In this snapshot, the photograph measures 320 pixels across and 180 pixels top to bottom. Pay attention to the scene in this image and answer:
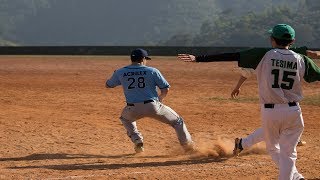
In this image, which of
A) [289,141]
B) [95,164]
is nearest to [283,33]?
[289,141]

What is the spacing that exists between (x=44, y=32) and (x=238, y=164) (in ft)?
548

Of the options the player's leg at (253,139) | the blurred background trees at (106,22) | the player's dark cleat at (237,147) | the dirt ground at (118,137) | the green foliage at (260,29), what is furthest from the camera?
the blurred background trees at (106,22)

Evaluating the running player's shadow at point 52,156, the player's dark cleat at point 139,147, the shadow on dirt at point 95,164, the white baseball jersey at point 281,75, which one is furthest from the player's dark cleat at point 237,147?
the white baseball jersey at point 281,75

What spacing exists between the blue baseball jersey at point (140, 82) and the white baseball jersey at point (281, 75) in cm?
291

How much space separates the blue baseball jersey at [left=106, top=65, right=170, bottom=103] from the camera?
880cm

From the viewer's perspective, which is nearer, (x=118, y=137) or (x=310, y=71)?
(x=310, y=71)

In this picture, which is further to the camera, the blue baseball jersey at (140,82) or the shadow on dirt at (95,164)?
the blue baseball jersey at (140,82)

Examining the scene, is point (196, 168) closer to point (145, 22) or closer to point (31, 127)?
point (31, 127)

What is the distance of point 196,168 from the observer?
319 inches

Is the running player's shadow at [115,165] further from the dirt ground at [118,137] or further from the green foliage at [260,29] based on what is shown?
the green foliage at [260,29]

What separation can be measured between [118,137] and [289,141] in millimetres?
5313

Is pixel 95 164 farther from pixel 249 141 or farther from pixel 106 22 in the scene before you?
pixel 106 22

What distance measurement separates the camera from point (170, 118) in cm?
906

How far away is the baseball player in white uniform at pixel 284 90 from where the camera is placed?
605 centimetres
